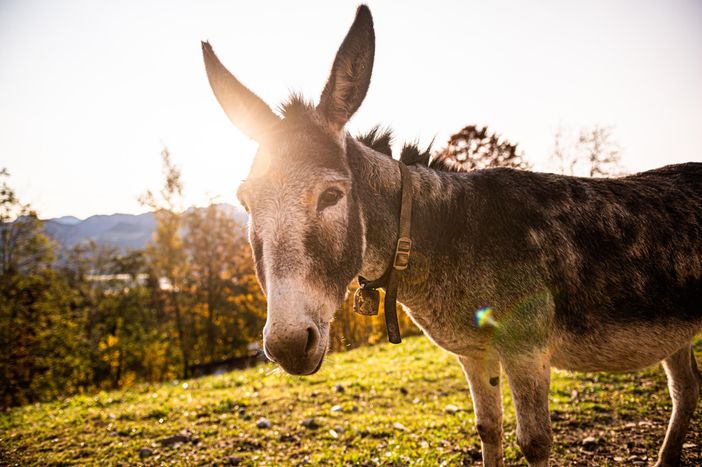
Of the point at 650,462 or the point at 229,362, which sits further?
the point at 229,362

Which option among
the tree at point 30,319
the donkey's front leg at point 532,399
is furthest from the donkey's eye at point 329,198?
the tree at point 30,319

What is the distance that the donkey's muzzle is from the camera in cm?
159

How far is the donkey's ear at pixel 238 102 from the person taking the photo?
2.36 metres

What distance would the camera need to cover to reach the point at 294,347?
161 cm

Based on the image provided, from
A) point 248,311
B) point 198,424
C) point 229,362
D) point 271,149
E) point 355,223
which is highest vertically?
point 271,149

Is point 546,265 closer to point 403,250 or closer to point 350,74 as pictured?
point 403,250

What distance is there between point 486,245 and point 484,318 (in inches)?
20.4

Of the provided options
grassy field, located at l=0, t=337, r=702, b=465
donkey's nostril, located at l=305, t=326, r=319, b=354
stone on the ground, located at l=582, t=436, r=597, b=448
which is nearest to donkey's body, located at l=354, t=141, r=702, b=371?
donkey's nostril, located at l=305, t=326, r=319, b=354

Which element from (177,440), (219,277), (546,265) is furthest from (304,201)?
(219,277)

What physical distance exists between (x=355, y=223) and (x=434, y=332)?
44.4 inches

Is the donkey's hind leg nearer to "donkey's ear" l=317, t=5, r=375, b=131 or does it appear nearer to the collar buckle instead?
the collar buckle

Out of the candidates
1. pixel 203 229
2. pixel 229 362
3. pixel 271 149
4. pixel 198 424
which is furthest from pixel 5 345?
pixel 271 149

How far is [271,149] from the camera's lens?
84.0 inches

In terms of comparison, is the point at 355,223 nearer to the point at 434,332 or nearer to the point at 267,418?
the point at 434,332
